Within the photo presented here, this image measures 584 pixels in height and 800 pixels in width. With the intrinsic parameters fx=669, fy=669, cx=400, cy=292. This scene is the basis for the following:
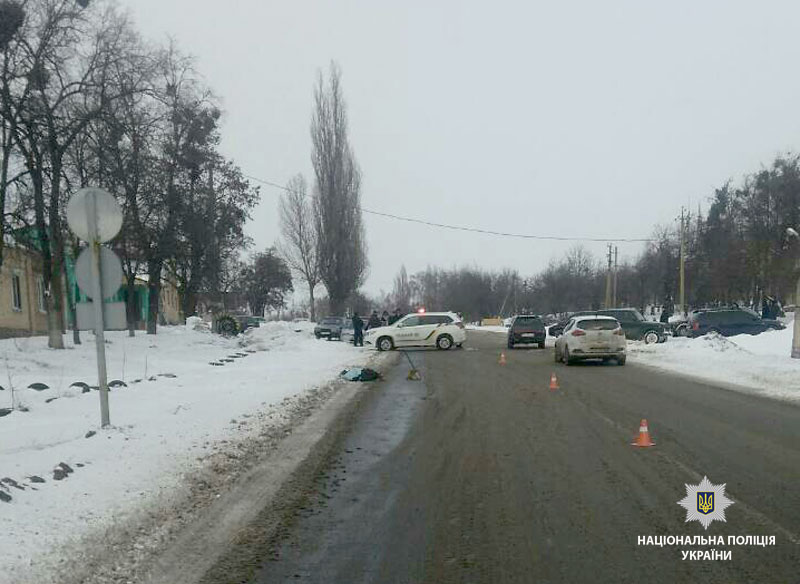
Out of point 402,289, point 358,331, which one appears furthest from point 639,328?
point 402,289

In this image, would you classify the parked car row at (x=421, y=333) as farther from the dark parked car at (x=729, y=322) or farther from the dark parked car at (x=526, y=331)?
the dark parked car at (x=729, y=322)

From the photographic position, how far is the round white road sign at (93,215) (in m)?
8.45

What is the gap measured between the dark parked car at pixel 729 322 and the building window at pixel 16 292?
3370 centimetres

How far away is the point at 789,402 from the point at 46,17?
22.3 metres

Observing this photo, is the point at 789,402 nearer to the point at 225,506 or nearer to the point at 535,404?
the point at 535,404

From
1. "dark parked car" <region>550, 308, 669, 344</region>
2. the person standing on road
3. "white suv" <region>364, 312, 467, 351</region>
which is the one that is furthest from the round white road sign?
"dark parked car" <region>550, 308, 669, 344</region>

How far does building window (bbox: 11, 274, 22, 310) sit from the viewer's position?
3453 cm

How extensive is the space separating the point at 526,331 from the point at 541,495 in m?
25.5

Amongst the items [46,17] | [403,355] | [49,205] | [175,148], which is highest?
[46,17]

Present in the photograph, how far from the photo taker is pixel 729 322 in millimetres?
30234

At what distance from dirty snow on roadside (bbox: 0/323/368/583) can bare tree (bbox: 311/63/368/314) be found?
31808 mm

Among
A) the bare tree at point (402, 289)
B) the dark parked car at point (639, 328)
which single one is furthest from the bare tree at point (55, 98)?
the bare tree at point (402, 289)

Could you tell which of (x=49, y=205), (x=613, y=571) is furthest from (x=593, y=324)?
(x=49, y=205)

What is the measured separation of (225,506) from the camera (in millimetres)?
5918
